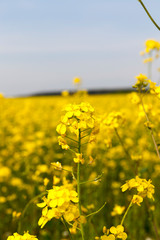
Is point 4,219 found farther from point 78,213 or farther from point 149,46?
point 78,213

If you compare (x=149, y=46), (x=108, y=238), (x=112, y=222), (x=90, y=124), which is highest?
(x=149, y=46)

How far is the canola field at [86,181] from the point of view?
1.14m

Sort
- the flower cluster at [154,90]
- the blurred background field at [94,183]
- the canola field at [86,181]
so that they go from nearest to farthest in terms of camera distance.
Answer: the canola field at [86,181] < the flower cluster at [154,90] < the blurred background field at [94,183]

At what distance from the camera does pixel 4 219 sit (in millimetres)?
3848

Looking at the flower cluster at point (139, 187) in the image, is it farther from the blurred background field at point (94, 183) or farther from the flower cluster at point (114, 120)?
the flower cluster at point (114, 120)

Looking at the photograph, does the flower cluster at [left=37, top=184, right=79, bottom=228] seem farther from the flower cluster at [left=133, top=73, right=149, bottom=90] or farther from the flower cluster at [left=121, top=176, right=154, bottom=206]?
the flower cluster at [left=133, top=73, right=149, bottom=90]

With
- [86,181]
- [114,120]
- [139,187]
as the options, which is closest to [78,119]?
[86,181]

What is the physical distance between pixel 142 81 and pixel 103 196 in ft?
8.91

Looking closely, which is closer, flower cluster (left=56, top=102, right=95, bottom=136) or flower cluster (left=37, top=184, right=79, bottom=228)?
flower cluster (left=37, top=184, right=79, bottom=228)

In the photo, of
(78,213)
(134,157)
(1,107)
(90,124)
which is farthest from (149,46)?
(1,107)

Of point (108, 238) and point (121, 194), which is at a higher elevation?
point (108, 238)

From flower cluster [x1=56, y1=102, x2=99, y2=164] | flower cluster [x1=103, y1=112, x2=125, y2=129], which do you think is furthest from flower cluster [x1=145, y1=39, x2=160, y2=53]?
flower cluster [x1=56, y1=102, x2=99, y2=164]

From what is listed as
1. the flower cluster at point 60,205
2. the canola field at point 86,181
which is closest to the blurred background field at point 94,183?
the canola field at point 86,181

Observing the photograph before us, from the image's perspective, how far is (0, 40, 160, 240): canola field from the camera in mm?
1143
